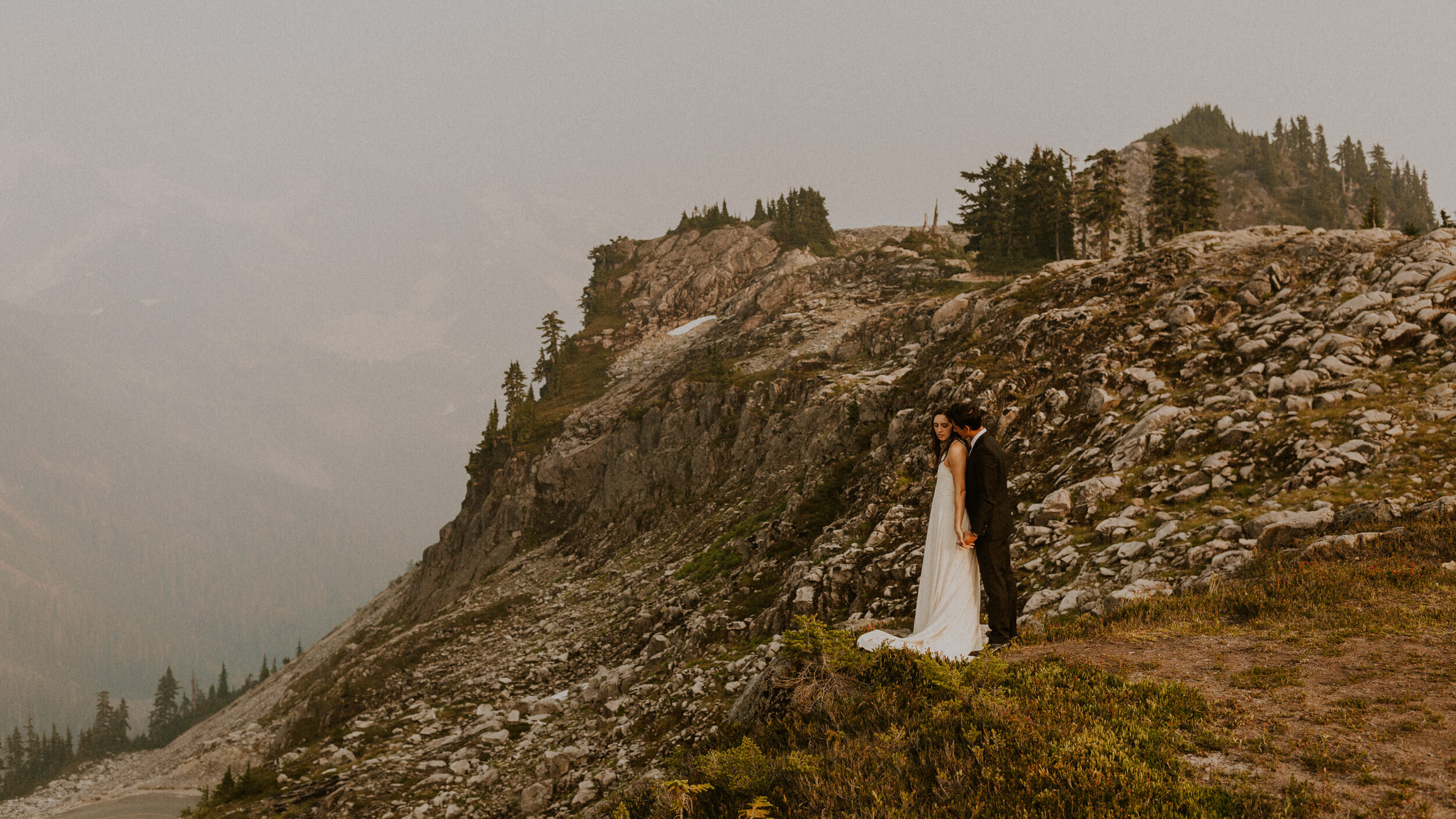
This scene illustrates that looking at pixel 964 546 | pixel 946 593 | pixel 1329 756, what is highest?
pixel 964 546

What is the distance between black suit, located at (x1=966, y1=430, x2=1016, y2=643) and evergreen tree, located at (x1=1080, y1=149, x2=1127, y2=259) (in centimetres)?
5000

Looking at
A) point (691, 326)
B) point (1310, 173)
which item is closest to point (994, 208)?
point (691, 326)

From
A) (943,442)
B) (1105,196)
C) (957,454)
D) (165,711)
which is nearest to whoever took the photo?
(957,454)

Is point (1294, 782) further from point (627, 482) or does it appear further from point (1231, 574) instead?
point (627, 482)

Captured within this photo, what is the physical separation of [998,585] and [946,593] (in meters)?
0.85

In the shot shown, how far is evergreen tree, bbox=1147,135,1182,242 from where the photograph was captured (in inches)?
2176

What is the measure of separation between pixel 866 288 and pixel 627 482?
110 ft

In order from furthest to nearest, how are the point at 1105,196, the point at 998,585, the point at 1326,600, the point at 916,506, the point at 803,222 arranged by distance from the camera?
1. the point at 803,222
2. the point at 1105,196
3. the point at 916,506
4. the point at 998,585
5. the point at 1326,600

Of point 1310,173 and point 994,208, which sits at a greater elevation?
point 1310,173

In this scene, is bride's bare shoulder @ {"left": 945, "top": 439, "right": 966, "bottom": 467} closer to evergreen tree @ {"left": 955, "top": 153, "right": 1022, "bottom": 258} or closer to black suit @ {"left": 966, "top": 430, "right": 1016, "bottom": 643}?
black suit @ {"left": 966, "top": 430, "right": 1016, "bottom": 643}

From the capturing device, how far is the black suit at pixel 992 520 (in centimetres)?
993

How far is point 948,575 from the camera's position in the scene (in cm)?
1019

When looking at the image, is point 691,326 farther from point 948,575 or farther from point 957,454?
point 948,575

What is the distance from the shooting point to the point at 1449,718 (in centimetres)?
656
